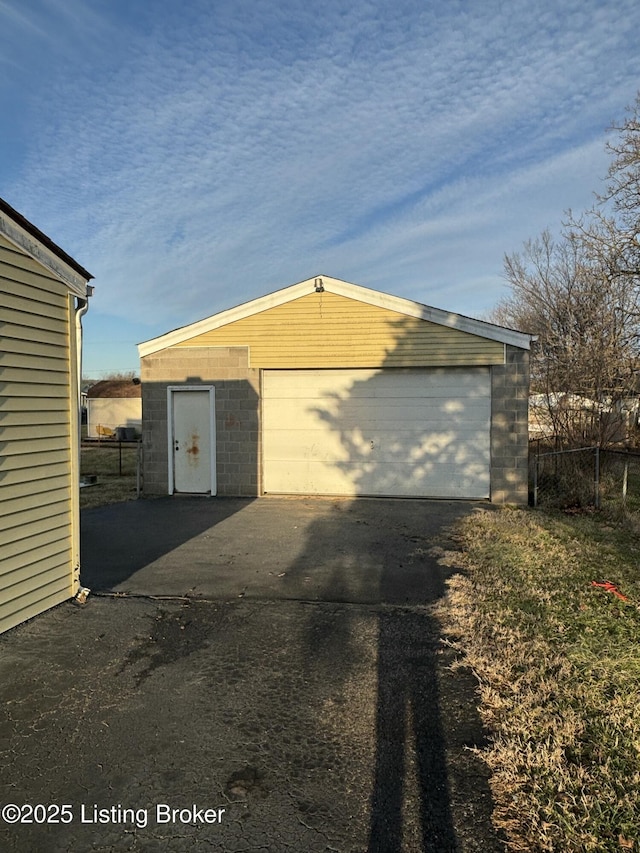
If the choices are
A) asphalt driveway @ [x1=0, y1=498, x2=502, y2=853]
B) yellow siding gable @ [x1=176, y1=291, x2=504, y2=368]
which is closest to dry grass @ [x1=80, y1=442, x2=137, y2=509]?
yellow siding gable @ [x1=176, y1=291, x2=504, y2=368]

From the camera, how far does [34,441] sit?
4.27 m

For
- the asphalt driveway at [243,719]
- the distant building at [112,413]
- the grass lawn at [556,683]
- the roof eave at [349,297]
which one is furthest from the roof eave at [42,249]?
the distant building at [112,413]

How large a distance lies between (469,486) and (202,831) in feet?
27.8

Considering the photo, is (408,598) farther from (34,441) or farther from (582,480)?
(582,480)

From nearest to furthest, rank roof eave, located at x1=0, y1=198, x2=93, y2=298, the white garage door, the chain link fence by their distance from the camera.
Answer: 1. roof eave, located at x1=0, y1=198, x2=93, y2=298
2. the chain link fence
3. the white garage door

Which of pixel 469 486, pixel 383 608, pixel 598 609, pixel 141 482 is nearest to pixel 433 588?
pixel 383 608

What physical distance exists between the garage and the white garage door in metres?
0.02

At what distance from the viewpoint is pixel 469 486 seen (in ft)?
32.8

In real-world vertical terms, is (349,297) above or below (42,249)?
above

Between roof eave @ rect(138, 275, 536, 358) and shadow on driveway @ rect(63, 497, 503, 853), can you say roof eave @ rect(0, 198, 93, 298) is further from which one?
roof eave @ rect(138, 275, 536, 358)

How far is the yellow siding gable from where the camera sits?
9.80 meters

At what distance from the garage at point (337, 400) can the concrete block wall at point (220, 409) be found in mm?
22

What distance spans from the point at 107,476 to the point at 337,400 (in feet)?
23.5

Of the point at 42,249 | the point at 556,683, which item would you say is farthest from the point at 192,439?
the point at 556,683
